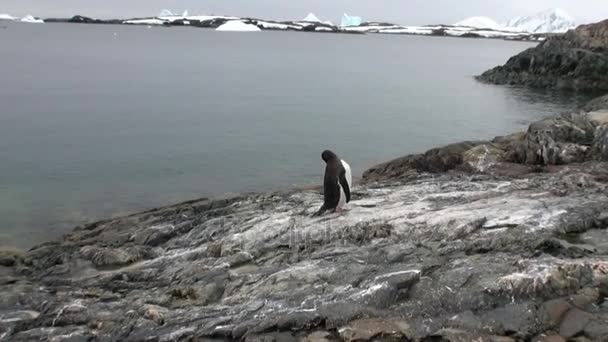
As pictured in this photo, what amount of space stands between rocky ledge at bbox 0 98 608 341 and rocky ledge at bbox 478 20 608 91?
45.6 meters

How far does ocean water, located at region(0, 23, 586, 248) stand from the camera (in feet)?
71.9

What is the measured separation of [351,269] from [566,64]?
192 ft

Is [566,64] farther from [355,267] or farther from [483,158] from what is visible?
[355,267]

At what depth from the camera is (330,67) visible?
79438 millimetres

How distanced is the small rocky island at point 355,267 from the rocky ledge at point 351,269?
3cm

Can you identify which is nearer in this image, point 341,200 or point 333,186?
point 333,186

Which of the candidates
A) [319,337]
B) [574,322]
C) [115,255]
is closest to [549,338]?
[574,322]

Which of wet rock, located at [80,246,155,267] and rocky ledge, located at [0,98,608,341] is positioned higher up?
rocky ledge, located at [0,98,608,341]

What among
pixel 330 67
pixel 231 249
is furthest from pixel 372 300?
pixel 330 67

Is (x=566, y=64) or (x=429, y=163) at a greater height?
(x=566, y=64)

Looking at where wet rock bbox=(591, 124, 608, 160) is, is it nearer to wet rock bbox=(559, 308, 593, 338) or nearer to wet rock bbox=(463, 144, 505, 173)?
wet rock bbox=(463, 144, 505, 173)

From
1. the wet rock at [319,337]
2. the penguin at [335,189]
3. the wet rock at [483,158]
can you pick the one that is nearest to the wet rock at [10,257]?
the penguin at [335,189]

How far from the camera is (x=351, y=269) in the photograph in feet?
31.7

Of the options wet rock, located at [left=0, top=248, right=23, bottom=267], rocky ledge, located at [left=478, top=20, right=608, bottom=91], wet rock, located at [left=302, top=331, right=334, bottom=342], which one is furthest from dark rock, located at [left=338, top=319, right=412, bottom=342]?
rocky ledge, located at [left=478, top=20, right=608, bottom=91]
